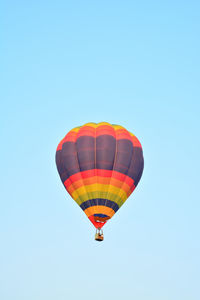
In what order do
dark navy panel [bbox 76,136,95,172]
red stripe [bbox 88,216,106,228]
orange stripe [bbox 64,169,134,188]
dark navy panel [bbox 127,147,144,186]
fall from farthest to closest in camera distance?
1. dark navy panel [bbox 127,147,144,186]
2. dark navy panel [bbox 76,136,95,172]
3. orange stripe [bbox 64,169,134,188]
4. red stripe [bbox 88,216,106,228]

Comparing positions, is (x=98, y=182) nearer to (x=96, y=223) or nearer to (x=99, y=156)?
(x=99, y=156)


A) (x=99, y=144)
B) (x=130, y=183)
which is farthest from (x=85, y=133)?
(x=130, y=183)

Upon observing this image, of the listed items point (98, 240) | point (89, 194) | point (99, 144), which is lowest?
point (98, 240)

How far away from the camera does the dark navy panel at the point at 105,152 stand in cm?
5172

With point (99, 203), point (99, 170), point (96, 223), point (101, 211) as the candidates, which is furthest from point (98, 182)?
point (96, 223)

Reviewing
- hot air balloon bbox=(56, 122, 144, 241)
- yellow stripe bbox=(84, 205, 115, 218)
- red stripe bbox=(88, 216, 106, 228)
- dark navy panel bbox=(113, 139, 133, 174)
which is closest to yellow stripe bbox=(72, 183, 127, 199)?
hot air balloon bbox=(56, 122, 144, 241)

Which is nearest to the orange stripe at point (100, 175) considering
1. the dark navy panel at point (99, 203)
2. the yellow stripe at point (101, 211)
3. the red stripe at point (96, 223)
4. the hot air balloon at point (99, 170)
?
the hot air balloon at point (99, 170)

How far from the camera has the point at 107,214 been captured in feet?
169

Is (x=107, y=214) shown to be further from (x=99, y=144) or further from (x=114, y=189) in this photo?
(x=99, y=144)

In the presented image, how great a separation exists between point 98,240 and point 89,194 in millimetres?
3317

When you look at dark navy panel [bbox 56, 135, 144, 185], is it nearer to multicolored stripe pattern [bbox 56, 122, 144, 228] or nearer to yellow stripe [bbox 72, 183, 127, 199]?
multicolored stripe pattern [bbox 56, 122, 144, 228]

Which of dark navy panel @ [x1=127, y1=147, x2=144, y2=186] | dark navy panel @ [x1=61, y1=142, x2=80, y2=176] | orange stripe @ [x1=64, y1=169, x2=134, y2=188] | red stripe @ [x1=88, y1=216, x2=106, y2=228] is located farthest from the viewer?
dark navy panel @ [x1=127, y1=147, x2=144, y2=186]

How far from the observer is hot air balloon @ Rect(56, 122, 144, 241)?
51.6m

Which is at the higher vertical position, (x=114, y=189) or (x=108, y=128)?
(x=108, y=128)
